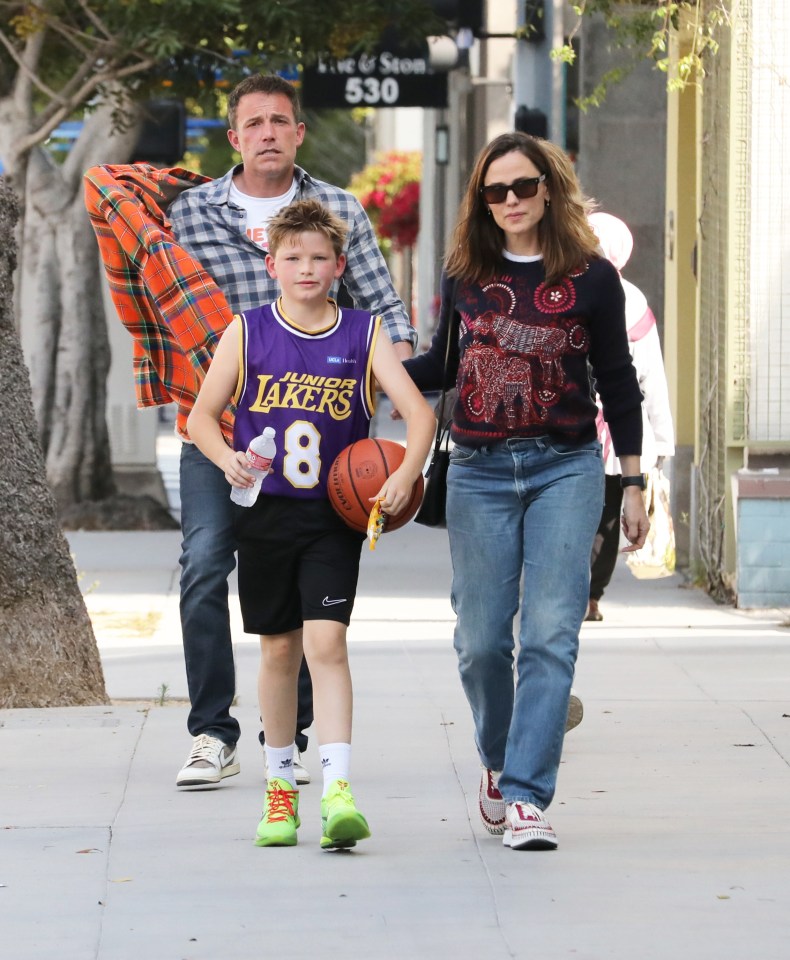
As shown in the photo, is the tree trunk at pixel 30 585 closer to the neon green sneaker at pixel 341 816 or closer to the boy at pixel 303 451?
the boy at pixel 303 451

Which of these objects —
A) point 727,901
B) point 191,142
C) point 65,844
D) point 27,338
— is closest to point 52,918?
point 65,844

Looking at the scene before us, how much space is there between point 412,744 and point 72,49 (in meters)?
9.39

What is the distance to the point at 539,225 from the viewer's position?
5133 millimetres

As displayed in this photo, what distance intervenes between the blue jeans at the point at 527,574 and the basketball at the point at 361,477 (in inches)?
9.5

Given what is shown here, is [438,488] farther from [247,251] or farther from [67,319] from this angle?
[67,319]

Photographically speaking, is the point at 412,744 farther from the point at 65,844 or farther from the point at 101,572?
the point at 101,572

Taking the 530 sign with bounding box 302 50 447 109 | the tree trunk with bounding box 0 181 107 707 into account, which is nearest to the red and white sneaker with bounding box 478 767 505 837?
the tree trunk with bounding box 0 181 107 707

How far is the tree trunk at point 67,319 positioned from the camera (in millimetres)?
14664

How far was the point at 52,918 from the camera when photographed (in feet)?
14.7

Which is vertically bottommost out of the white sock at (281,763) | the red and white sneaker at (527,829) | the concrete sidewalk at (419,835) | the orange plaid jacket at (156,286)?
the concrete sidewalk at (419,835)

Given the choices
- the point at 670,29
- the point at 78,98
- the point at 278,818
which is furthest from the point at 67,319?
the point at 278,818

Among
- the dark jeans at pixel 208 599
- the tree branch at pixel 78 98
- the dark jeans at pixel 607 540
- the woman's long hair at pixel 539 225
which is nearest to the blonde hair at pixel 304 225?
the woman's long hair at pixel 539 225

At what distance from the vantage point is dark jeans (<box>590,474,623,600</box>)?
8.03 m

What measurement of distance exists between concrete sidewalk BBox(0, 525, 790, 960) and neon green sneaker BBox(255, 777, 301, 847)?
0.04m
